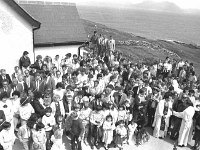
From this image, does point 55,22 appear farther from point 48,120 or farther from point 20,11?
point 48,120

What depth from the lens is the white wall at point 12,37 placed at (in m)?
14.9

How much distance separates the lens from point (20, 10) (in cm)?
1505

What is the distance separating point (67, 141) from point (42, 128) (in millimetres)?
2213

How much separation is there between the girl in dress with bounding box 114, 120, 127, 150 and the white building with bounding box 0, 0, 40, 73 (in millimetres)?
8559

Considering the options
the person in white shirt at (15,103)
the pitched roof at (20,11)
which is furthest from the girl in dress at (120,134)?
the pitched roof at (20,11)

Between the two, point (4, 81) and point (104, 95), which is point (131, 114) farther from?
point (4, 81)

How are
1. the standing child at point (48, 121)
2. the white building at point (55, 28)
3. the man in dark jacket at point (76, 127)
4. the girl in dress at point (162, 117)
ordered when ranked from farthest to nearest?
the white building at point (55, 28) < the girl in dress at point (162, 117) < the man in dark jacket at point (76, 127) < the standing child at point (48, 121)

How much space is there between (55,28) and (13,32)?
13.8 ft

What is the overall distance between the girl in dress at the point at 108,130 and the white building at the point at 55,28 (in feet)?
30.6

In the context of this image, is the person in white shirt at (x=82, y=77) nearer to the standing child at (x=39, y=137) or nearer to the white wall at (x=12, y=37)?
the standing child at (x=39, y=137)

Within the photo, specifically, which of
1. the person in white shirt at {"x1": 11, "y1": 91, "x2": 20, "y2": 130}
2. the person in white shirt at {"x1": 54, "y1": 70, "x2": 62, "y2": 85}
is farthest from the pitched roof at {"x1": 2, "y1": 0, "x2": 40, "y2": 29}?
the person in white shirt at {"x1": 11, "y1": 91, "x2": 20, "y2": 130}

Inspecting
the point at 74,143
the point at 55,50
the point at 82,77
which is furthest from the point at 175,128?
the point at 55,50

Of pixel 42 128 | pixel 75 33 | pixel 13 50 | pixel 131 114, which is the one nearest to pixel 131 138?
pixel 131 114

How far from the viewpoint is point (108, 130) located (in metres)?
10.3
